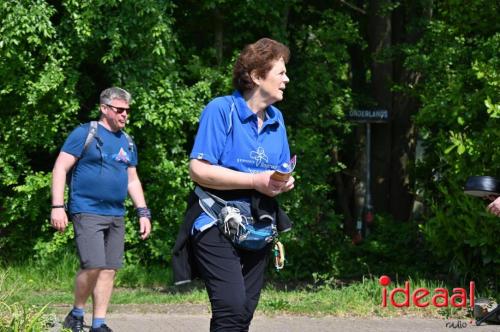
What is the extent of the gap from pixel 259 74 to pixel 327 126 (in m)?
7.66

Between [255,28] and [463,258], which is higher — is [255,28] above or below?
above

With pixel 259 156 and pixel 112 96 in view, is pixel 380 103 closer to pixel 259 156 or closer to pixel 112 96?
pixel 112 96

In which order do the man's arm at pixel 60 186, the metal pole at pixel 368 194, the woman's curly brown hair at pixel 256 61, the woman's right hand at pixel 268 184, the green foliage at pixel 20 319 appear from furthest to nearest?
the metal pole at pixel 368 194 → the man's arm at pixel 60 186 → the green foliage at pixel 20 319 → the woman's curly brown hair at pixel 256 61 → the woman's right hand at pixel 268 184

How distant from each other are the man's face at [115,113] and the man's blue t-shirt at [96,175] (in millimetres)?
86

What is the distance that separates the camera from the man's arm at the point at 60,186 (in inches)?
261

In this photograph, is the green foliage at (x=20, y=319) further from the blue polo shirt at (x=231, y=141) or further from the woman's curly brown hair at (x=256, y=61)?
the woman's curly brown hair at (x=256, y=61)

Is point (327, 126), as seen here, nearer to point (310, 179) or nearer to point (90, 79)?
point (310, 179)

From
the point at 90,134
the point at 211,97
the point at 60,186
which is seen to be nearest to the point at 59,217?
the point at 60,186

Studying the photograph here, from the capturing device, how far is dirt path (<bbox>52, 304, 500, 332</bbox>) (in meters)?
7.45

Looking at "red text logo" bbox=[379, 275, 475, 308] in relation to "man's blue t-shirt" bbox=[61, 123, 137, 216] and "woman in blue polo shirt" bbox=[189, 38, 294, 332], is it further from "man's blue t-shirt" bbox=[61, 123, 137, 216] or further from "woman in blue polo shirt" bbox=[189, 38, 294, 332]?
"woman in blue polo shirt" bbox=[189, 38, 294, 332]

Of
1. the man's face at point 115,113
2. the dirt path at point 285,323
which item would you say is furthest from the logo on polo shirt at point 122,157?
the dirt path at point 285,323

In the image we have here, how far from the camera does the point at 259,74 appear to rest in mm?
4691

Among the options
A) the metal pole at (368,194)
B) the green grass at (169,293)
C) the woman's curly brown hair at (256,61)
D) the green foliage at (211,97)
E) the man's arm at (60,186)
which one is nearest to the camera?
the woman's curly brown hair at (256,61)

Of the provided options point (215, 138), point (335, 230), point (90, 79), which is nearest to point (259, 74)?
point (215, 138)
